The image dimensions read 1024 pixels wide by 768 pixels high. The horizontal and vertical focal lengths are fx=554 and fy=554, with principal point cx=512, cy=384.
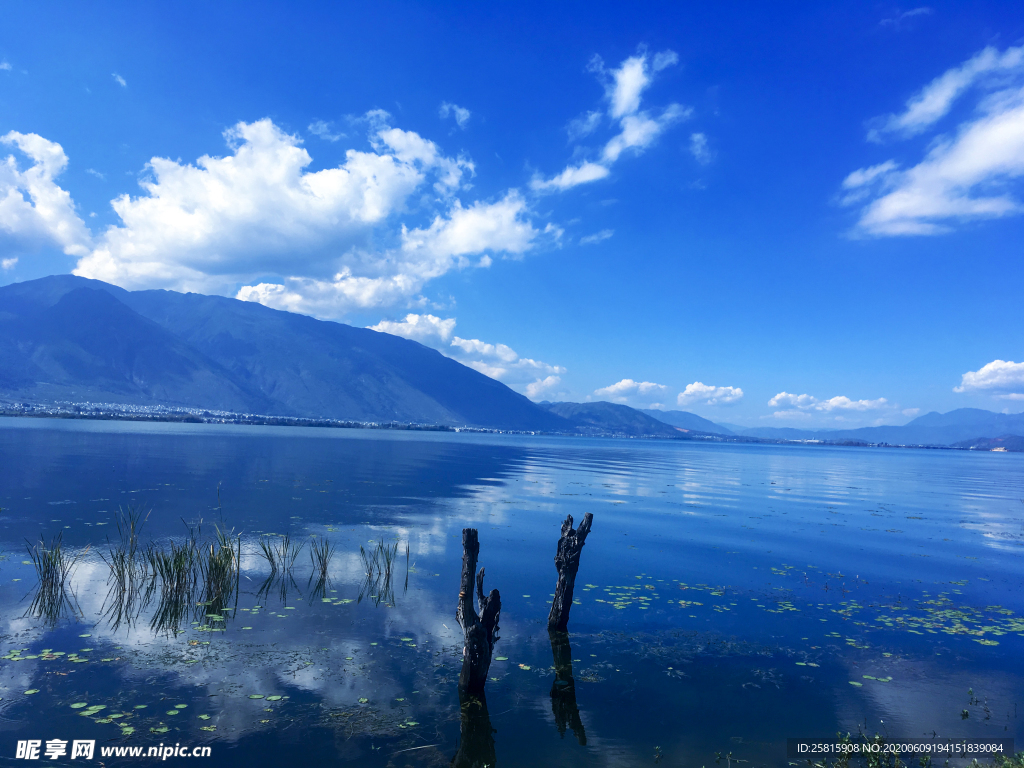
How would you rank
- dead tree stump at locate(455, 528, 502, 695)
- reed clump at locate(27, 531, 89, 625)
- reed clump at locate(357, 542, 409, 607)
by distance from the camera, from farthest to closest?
reed clump at locate(357, 542, 409, 607) → reed clump at locate(27, 531, 89, 625) → dead tree stump at locate(455, 528, 502, 695)

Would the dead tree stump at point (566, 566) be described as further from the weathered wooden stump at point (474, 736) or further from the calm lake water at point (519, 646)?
the weathered wooden stump at point (474, 736)

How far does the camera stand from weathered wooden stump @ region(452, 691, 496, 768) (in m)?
10.8

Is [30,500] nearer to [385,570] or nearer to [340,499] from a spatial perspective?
[340,499]

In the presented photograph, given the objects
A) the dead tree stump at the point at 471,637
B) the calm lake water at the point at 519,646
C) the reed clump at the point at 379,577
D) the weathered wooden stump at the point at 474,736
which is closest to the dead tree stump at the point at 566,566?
the calm lake water at the point at 519,646

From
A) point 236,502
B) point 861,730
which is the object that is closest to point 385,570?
point 861,730

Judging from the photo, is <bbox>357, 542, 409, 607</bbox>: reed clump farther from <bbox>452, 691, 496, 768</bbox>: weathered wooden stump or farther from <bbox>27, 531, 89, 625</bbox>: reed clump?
<bbox>27, 531, 89, 625</bbox>: reed clump

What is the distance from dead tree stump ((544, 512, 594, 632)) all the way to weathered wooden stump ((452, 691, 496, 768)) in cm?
517

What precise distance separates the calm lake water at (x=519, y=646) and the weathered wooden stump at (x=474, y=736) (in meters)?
0.05

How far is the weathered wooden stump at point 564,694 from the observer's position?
40.3 ft

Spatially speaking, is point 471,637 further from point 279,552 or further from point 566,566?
point 279,552

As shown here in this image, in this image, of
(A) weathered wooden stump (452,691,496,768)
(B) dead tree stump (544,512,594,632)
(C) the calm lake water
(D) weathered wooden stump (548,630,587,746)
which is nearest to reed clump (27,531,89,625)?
(C) the calm lake water

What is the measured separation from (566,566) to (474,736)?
662 centimetres

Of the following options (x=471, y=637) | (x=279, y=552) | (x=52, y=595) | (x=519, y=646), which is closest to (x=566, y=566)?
(x=519, y=646)

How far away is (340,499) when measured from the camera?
43.7m
